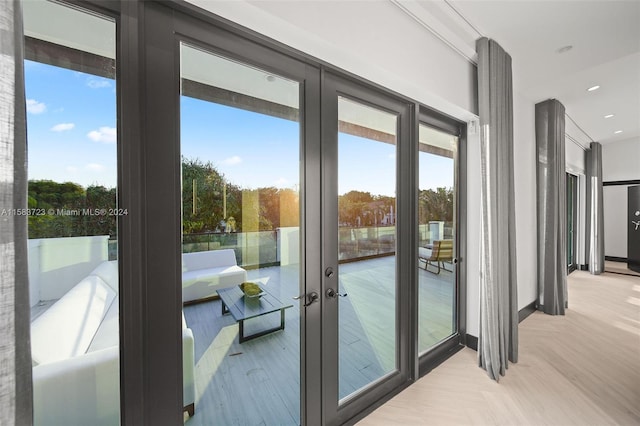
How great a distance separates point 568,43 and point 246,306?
3401mm

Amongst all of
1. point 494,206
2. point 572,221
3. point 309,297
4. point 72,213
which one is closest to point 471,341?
point 494,206

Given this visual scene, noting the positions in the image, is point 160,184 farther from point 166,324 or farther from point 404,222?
point 404,222

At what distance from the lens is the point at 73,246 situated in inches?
37.8

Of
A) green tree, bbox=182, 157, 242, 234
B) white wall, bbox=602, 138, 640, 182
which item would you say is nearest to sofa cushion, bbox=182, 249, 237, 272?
green tree, bbox=182, 157, 242, 234

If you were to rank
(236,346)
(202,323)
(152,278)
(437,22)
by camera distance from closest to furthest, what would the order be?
(152,278), (202,323), (236,346), (437,22)

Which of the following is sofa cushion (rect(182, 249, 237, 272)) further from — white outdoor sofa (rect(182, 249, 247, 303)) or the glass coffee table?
the glass coffee table

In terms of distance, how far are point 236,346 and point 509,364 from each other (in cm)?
259

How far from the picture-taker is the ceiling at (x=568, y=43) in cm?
191

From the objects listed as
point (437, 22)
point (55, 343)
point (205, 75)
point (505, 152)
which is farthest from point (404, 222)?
point (55, 343)

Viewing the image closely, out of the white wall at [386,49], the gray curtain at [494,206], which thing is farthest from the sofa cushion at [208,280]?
the gray curtain at [494,206]

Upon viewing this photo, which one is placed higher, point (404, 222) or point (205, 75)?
point (205, 75)

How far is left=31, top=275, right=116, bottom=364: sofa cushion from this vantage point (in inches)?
35.6

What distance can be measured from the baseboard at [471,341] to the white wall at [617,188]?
688 cm

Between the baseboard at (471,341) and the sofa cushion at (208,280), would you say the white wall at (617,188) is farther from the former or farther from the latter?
the sofa cushion at (208,280)
